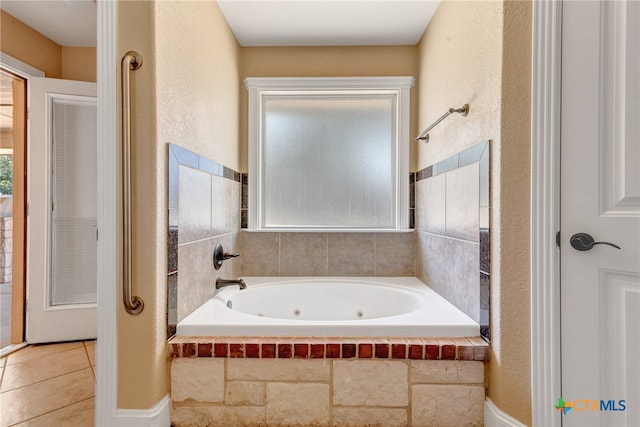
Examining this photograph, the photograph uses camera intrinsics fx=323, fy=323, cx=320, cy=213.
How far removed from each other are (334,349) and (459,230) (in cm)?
84

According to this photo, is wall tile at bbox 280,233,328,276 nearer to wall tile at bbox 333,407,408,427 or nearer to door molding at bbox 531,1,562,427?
wall tile at bbox 333,407,408,427

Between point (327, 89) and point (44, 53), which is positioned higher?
point (44, 53)

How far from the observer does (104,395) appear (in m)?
1.23

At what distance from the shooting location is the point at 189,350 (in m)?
1.28

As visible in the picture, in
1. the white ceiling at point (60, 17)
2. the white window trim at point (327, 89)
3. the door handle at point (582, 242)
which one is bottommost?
the door handle at point (582, 242)

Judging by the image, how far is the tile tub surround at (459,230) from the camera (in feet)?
4.36

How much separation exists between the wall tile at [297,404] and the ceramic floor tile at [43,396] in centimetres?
104

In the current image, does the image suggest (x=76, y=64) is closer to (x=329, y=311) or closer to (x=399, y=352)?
(x=329, y=311)

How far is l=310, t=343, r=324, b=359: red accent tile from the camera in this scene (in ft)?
4.15

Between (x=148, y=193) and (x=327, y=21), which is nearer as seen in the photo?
(x=148, y=193)

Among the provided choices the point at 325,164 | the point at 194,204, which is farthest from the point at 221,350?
the point at 325,164

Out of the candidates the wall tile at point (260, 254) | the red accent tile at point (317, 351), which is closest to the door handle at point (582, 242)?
the red accent tile at point (317, 351)

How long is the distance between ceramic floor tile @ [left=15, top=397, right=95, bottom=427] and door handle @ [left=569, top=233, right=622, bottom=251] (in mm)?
2038

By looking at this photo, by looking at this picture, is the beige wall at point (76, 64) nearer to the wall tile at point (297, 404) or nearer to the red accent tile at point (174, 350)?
the red accent tile at point (174, 350)
